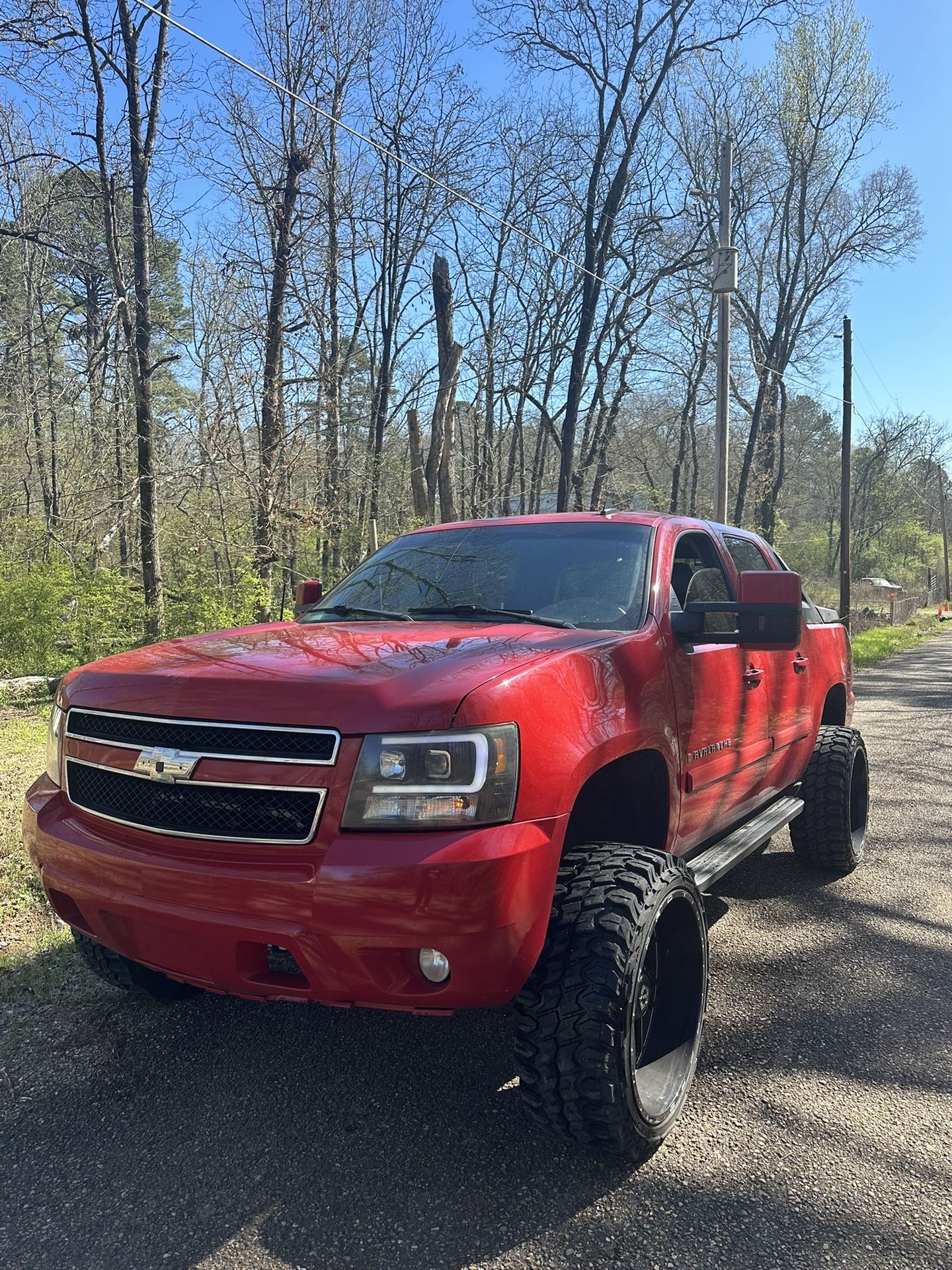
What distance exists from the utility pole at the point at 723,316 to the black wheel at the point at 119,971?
42.2 feet

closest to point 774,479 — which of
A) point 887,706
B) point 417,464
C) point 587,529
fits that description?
point 417,464

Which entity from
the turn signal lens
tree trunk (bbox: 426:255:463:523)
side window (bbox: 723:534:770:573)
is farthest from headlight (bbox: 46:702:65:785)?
tree trunk (bbox: 426:255:463:523)

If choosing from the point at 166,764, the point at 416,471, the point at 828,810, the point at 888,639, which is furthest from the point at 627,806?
the point at 888,639

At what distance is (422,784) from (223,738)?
0.56m

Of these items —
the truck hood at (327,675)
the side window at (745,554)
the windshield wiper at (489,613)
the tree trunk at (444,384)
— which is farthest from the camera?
the tree trunk at (444,384)

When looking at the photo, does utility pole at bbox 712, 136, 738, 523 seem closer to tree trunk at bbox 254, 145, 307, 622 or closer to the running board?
tree trunk at bbox 254, 145, 307, 622

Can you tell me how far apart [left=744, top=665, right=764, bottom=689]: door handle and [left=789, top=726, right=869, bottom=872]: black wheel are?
1.16 m

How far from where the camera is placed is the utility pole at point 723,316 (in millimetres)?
14602

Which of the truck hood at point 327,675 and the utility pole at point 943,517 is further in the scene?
the utility pole at point 943,517

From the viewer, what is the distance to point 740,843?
3533mm

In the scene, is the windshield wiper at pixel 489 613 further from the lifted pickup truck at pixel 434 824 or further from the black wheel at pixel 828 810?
the black wheel at pixel 828 810

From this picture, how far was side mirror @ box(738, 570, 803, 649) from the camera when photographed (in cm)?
292

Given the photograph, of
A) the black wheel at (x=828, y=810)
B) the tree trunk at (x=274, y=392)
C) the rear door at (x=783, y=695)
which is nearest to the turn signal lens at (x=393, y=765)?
the rear door at (x=783, y=695)

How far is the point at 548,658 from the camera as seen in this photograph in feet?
7.93
